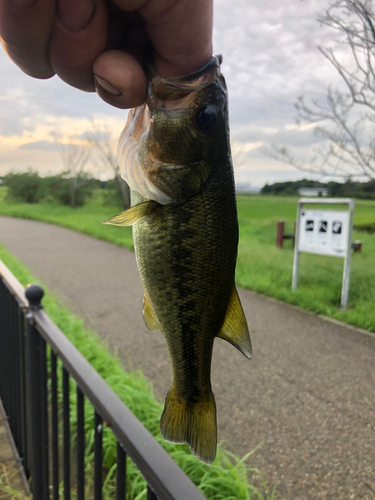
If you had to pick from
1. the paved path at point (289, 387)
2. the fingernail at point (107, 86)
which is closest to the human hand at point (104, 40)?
the fingernail at point (107, 86)

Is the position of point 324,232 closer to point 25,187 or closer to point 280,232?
point 280,232

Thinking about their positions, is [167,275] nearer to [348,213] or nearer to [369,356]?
[369,356]

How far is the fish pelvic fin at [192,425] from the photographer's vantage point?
2.95 ft

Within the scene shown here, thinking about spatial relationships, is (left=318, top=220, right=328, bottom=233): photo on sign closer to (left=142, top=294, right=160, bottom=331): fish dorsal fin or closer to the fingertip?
(left=142, top=294, right=160, bottom=331): fish dorsal fin

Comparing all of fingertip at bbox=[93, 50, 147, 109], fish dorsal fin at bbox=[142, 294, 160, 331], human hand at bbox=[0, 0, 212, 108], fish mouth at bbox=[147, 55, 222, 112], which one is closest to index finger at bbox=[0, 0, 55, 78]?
human hand at bbox=[0, 0, 212, 108]

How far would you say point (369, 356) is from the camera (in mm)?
4715

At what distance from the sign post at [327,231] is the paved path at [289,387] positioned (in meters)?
1.10

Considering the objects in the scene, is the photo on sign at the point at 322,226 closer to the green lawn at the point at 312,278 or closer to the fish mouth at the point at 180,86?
the green lawn at the point at 312,278

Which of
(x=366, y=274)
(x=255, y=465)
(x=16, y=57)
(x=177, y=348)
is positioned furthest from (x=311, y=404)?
(x=366, y=274)

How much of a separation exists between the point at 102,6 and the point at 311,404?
12.4ft

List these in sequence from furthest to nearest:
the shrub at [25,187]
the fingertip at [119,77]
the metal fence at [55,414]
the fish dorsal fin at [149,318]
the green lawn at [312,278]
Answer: the shrub at [25,187] → the green lawn at [312,278] → the metal fence at [55,414] → the fish dorsal fin at [149,318] → the fingertip at [119,77]

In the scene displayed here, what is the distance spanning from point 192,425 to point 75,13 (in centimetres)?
91

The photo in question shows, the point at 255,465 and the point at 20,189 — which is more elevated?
the point at 20,189

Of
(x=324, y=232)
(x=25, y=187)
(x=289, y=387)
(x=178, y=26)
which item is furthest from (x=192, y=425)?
(x=25, y=187)
